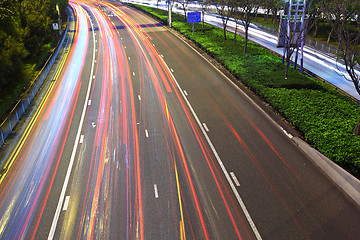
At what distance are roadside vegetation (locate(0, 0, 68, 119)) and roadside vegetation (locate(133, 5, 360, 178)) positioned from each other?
2215cm

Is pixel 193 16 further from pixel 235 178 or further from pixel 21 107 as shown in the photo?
pixel 235 178

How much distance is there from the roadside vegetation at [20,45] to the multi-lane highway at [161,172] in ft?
12.3

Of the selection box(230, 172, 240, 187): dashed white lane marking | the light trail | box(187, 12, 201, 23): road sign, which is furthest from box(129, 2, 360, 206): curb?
box(187, 12, 201, 23): road sign

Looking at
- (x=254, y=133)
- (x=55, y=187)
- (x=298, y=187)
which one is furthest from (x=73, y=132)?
(x=298, y=187)

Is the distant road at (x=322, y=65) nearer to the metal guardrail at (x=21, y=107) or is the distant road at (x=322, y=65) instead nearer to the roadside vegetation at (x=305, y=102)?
the roadside vegetation at (x=305, y=102)

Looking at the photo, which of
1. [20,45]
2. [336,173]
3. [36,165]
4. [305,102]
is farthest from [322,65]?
[36,165]

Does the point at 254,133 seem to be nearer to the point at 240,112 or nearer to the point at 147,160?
the point at 240,112

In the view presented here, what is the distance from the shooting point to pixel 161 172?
18062mm

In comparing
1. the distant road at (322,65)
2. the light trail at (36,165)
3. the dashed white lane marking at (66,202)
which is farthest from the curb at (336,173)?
the light trail at (36,165)

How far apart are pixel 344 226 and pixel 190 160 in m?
8.75

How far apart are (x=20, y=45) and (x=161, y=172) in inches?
979

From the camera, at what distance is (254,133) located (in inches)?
878

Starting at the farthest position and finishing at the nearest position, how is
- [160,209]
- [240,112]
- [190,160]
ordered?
[240,112] < [190,160] < [160,209]

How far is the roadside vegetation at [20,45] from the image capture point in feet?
98.0
